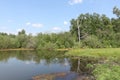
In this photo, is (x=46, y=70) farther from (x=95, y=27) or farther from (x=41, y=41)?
(x=95, y=27)

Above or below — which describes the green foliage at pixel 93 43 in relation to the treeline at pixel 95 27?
below

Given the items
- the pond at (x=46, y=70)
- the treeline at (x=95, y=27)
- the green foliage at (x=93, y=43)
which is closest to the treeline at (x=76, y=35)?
the treeline at (x=95, y=27)

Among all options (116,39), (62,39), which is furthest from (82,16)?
(116,39)

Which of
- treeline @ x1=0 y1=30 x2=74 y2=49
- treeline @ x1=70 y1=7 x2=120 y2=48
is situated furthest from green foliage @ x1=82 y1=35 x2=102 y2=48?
treeline @ x1=0 y1=30 x2=74 y2=49

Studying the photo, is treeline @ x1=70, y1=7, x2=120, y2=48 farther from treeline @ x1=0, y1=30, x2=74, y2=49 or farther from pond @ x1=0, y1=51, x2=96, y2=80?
pond @ x1=0, y1=51, x2=96, y2=80

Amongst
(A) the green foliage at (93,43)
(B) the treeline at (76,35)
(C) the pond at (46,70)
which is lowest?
(C) the pond at (46,70)

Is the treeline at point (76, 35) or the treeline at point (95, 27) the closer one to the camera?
the treeline at point (95, 27)

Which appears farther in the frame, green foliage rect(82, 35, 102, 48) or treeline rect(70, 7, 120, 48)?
treeline rect(70, 7, 120, 48)

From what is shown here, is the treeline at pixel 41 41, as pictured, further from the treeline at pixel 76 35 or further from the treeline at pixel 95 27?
the treeline at pixel 95 27

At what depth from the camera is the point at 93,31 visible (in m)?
71.9

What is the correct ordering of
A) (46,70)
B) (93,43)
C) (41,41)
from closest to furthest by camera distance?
1. (46,70)
2. (93,43)
3. (41,41)

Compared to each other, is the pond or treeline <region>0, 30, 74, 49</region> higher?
treeline <region>0, 30, 74, 49</region>

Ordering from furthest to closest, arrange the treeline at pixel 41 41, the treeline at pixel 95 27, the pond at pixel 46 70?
the treeline at pixel 41 41
the treeline at pixel 95 27
the pond at pixel 46 70

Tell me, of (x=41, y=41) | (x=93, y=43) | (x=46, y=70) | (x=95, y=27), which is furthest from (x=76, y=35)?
(x=46, y=70)
